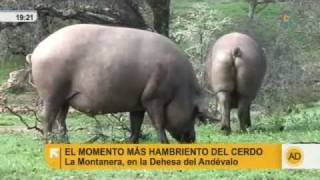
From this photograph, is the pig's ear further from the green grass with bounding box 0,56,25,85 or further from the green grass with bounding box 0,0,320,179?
the green grass with bounding box 0,56,25,85

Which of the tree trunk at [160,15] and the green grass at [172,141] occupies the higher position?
the tree trunk at [160,15]

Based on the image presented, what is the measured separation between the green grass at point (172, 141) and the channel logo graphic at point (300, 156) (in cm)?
21

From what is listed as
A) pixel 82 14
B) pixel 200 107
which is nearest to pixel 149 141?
pixel 200 107

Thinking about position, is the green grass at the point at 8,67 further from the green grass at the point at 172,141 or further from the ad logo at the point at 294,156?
the ad logo at the point at 294,156

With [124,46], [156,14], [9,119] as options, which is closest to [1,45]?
[9,119]

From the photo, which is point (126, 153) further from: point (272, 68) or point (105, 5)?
point (272, 68)

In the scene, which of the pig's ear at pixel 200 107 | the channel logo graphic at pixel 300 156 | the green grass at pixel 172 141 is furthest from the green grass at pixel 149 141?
the pig's ear at pixel 200 107

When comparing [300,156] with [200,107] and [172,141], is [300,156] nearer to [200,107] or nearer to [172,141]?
[200,107]

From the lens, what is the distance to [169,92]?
1031cm

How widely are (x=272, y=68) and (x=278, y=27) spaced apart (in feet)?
7.61

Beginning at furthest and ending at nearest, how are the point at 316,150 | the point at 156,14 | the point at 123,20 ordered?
the point at 156,14, the point at 123,20, the point at 316,150

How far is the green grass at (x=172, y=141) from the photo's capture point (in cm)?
841

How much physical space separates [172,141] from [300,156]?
3.59 meters

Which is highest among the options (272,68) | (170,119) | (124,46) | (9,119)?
(124,46)
